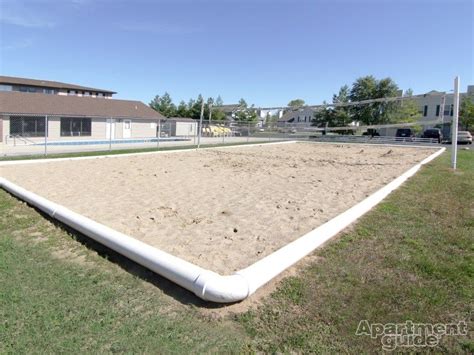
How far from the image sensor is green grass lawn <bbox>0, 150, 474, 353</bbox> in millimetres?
2533

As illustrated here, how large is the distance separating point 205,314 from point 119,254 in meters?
1.66

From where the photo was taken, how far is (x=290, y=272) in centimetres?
366

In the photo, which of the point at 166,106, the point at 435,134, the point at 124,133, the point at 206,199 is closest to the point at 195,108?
the point at 166,106

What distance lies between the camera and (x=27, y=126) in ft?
95.9

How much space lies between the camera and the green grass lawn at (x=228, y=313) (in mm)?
2533

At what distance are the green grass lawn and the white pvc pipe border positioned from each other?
125 millimetres

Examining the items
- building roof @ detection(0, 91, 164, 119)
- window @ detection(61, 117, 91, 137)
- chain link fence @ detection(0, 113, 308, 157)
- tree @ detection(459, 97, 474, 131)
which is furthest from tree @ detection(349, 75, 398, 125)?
window @ detection(61, 117, 91, 137)

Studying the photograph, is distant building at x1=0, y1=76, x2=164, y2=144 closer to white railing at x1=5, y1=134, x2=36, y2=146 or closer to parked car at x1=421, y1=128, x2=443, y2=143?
white railing at x1=5, y1=134, x2=36, y2=146

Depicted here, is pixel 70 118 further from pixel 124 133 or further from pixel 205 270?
pixel 205 270

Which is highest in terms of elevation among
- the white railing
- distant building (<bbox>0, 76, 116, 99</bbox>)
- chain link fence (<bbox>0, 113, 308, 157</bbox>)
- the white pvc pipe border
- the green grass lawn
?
distant building (<bbox>0, 76, 116, 99</bbox>)

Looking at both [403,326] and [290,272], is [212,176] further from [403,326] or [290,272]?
[403,326]

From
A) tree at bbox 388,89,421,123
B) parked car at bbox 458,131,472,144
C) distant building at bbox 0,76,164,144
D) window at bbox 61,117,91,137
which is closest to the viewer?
distant building at bbox 0,76,164,144

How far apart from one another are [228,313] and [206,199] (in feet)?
13.0

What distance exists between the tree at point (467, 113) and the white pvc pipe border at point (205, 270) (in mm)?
51796
